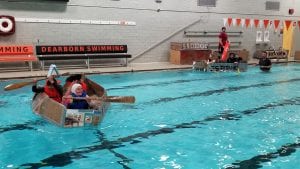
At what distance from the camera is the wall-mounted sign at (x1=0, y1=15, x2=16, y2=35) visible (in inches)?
568

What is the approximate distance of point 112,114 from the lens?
8.29m

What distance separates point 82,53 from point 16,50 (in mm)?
2776

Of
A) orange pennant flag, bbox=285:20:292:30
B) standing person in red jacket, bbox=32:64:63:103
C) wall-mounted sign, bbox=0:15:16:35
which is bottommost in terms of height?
standing person in red jacket, bbox=32:64:63:103

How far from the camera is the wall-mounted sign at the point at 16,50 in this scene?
14.4 m

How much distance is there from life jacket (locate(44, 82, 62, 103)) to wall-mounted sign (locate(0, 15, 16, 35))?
7506mm

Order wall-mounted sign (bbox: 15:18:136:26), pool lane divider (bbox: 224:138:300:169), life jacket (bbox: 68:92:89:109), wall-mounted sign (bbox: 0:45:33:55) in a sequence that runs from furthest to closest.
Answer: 1. wall-mounted sign (bbox: 15:18:136:26)
2. wall-mounted sign (bbox: 0:45:33:55)
3. life jacket (bbox: 68:92:89:109)
4. pool lane divider (bbox: 224:138:300:169)

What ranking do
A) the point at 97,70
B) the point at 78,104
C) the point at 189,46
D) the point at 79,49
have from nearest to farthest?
the point at 78,104
the point at 97,70
the point at 79,49
the point at 189,46

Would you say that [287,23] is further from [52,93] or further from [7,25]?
[52,93]

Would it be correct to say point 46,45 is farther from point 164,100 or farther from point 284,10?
point 284,10

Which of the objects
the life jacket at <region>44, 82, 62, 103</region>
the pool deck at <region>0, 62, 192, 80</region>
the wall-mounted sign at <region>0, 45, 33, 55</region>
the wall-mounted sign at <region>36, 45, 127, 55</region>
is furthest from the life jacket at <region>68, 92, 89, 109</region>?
the wall-mounted sign at <region>36, 45, 127, 55</region>

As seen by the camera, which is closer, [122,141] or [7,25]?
[122,141]

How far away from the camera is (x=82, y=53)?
16141 millimetres

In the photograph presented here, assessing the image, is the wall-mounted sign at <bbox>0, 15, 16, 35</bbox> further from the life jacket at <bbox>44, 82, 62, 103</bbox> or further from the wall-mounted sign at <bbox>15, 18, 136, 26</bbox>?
the life jacket at <bbox>44, 82, 62, 103</bbox>

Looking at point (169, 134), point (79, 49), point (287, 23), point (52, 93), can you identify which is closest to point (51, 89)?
point (52, 93)
